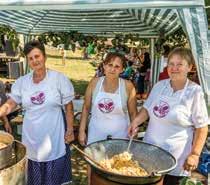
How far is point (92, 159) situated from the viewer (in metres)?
2.56

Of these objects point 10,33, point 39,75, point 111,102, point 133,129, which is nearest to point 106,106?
point 111,102

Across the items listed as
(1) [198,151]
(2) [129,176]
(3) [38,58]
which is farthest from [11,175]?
(1) [198,151]

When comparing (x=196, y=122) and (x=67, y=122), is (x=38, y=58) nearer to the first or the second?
(x=67, y=122)

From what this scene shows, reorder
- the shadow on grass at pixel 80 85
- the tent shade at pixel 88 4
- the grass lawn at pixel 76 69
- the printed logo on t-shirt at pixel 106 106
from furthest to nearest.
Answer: the grass lawn at pixel 76 69 → the shadow on grass at pixel 80 85 → the printed logo on t-shirt at pixel 106 106 → the tent shade at pixel 88 4

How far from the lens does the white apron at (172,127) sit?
2.68 metres

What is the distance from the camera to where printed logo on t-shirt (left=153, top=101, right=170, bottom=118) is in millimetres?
2720

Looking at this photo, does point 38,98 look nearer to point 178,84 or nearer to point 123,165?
point 123,165

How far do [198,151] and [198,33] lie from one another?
0.84 m

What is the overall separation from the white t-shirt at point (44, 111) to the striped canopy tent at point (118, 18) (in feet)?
1.95

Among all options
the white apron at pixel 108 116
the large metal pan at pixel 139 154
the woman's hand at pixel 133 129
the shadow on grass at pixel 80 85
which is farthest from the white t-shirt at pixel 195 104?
the shadow on grass at pixel 80 85

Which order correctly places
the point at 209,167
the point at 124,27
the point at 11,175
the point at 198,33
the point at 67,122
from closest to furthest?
the point at 11,175, the point at 198,33, the point at 67,122, the point at 209,167, the point at 124,27

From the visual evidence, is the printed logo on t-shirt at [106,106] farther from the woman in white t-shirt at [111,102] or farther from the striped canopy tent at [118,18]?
the striped canopy tent at [118,18]

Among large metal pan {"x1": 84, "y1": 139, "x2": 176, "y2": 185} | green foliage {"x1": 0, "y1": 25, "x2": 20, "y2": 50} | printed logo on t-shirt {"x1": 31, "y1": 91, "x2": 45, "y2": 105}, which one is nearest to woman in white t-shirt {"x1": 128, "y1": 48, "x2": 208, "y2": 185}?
large metal pan {"x1": 84, "y1": 139, "x2": 176, "y2": 185}

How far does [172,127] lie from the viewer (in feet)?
8.95
